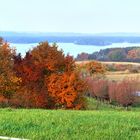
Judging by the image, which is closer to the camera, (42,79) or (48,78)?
(48,78)

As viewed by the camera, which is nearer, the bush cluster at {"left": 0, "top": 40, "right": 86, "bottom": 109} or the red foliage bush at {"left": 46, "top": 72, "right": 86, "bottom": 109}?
the bush cluster at {"left": 0, "top": 40, "right": 86, "bottom": 109}

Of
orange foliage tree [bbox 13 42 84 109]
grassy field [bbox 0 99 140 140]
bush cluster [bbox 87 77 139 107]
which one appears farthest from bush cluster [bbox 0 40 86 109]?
grassy field [bbox 0 99 140 140]

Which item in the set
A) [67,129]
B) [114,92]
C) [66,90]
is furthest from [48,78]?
[67,129]

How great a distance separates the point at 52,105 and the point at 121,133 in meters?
56.3

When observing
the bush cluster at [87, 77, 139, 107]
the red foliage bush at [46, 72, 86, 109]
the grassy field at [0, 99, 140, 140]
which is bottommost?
the bush cluster at [87, 77, 139, 107]

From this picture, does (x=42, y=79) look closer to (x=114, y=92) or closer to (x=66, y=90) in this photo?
(x=66, y=90)

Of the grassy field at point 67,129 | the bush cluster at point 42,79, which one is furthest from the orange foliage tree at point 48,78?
the grassy field at point 67,129

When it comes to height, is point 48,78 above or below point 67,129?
below

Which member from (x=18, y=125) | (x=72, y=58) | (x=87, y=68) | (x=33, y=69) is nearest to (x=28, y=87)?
(x=33, y=69)

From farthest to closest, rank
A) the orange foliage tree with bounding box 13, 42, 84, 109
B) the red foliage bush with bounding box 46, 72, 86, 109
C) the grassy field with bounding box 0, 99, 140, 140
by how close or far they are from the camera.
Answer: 1. the orange foliage tree with bounding box 13, 42, 84, 109
2. the red foliage bush with bounding box 46, 72, 86, 109
3. the grassy field with bounding box 0, 99, 140, 140

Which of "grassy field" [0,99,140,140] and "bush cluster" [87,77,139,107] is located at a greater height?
"grassy field" [0,99,140,140]

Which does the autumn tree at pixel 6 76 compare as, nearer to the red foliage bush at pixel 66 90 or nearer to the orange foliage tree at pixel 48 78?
the orange foliage tree at pixel 48 78

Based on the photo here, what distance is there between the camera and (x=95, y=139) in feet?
40.6

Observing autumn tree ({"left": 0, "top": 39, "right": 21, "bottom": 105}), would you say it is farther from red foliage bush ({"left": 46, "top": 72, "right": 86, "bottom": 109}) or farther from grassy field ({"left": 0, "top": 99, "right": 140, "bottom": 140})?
grassy field ({"left": 0, "top": 99, "right": 140, "bottom": 140})
